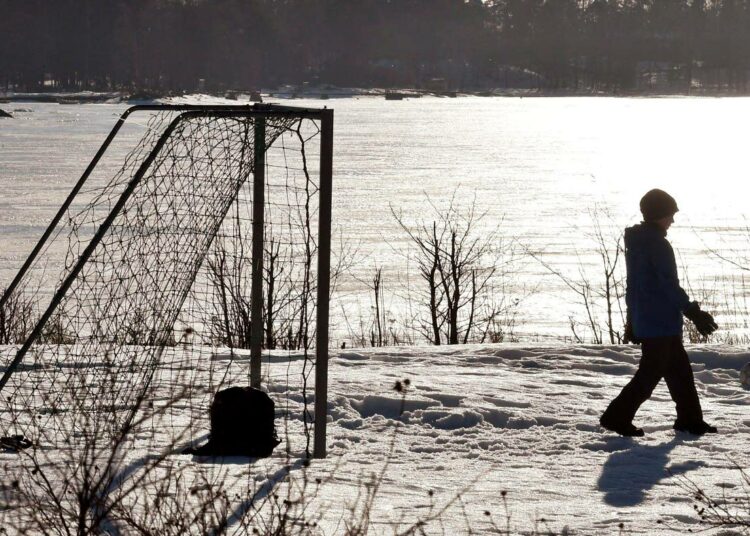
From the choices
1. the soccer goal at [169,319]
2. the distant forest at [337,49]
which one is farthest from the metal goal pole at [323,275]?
the distant forest at [337,49]

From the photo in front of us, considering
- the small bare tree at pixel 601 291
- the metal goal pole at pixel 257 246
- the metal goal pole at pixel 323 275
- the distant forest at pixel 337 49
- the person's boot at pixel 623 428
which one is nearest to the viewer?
the metal goal pole at pixel 323 275

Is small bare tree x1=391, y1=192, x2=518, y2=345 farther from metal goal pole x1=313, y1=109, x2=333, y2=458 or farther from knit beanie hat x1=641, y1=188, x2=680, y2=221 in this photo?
metal goal pole x1=313, y1=109, x2=333, y2=458

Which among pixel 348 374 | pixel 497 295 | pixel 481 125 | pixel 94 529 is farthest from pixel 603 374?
pixel 481 125

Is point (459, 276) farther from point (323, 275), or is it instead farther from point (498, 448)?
point (323, 275)

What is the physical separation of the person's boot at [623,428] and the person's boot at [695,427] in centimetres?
27

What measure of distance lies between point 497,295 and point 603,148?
3880 centimetres

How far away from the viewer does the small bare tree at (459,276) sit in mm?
14109

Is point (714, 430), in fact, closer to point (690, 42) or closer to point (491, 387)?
point (491, 387)

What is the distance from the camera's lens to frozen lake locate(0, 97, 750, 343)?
65.2 ft

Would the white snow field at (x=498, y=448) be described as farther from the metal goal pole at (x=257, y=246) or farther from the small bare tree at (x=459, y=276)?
the small bare tree at (x=459, y=276)

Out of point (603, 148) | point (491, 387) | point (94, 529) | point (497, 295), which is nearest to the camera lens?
point (94, 529)

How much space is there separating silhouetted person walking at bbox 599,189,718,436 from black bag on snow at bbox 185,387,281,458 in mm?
2197

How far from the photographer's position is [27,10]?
6270 inches

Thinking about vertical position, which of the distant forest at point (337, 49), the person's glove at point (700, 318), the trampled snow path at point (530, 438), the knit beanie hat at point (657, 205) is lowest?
the trampled snow path at point (530, 438)
